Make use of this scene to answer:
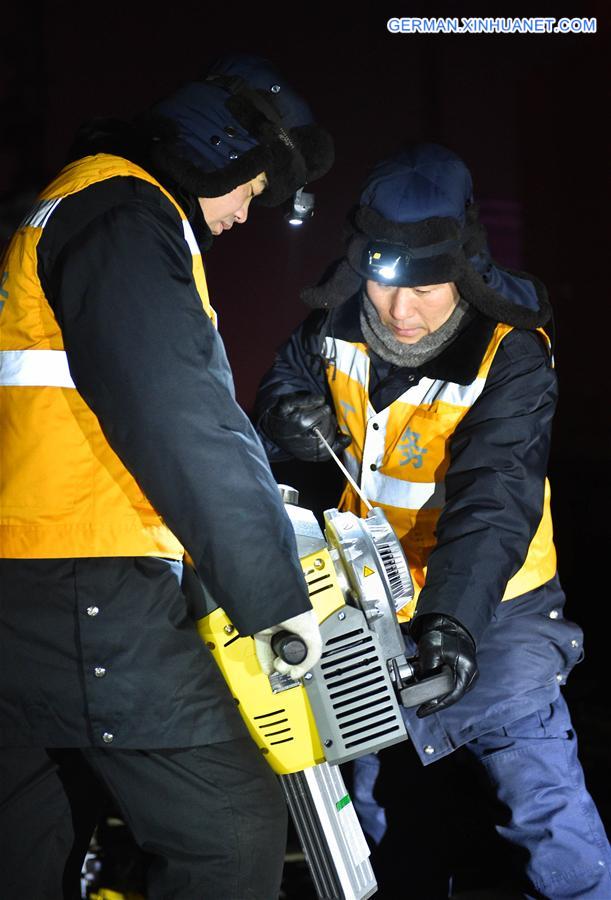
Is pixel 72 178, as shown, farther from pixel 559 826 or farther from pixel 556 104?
pixel 556 104

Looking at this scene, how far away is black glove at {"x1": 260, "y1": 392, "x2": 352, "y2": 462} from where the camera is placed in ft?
7.52

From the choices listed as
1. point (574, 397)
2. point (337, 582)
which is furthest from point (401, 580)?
point (574, 397)

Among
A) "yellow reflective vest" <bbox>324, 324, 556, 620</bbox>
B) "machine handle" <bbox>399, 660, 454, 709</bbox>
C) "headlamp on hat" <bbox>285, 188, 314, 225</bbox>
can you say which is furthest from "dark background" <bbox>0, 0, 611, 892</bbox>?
"machine handle" <bbox>399, 660, 454, 709</bbox>

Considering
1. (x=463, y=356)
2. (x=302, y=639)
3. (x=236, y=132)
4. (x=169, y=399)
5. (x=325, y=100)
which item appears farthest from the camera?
(x=325, y=100)

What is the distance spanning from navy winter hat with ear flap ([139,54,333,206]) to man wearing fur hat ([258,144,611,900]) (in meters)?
0.31

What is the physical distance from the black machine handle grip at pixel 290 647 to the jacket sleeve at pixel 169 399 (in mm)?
47

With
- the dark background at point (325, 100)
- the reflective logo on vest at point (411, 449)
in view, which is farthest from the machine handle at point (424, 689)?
the dark background at point (325, 100)

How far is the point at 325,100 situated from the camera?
3.11 meters

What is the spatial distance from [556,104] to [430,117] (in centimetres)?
50

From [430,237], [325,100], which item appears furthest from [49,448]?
[325,100]

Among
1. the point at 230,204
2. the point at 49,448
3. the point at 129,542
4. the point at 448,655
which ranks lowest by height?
the point at 448,655

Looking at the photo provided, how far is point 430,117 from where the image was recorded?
3219mm

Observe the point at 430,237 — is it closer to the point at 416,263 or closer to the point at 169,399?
the point at 416,263

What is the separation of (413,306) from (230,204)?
21.3 inches
